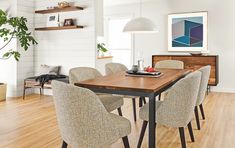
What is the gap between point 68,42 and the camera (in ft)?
18.4

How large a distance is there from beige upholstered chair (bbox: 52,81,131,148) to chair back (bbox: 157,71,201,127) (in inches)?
27.2

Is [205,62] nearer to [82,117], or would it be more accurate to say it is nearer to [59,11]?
[59,11]

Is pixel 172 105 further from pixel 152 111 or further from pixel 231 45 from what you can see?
pixel 231 45

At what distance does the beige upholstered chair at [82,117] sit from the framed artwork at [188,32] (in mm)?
5085

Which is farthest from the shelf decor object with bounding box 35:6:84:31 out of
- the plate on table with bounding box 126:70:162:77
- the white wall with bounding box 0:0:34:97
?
the plate on table with bounding box 126:70:162:77

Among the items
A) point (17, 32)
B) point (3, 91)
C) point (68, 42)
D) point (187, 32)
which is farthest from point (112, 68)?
point (187, 32)

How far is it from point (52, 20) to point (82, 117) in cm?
438

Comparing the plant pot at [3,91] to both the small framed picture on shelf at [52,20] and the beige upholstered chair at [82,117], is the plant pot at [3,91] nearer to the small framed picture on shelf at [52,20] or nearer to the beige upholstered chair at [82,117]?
the small framed picture on shelf at [52,20]

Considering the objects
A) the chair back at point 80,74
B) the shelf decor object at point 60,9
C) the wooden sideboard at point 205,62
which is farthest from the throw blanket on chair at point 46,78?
the wooden sideboard at point 205,62

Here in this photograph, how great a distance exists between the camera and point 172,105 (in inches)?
93.8

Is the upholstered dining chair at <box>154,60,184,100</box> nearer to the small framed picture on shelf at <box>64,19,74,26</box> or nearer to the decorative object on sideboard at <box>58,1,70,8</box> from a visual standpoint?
the small framed picture on shelf at <box>64,19,74,26</box>

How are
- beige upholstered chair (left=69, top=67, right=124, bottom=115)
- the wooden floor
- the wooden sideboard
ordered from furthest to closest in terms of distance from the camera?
1. the wooden sideboard
2. beige upholstered chair (left=69, top=67, right=124, bottom=115)
3. the wooden floor

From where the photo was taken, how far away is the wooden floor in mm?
2914

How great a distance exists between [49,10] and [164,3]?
3.09 metres
